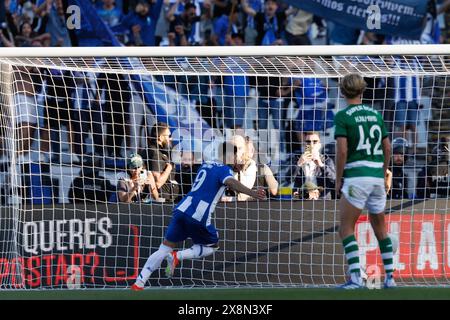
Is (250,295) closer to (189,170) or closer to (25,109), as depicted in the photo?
(189,170)

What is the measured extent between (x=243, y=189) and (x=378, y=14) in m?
5.79

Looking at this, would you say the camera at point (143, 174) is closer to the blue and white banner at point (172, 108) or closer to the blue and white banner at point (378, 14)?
the blue and white banner at point (172, 108)

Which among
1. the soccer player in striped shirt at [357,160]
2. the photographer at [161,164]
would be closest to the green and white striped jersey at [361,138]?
the soccer player in striped shirt at [357,160]

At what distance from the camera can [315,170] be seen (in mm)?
11852

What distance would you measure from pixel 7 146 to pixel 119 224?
1.56 m

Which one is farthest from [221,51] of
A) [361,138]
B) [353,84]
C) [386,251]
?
[386,251]

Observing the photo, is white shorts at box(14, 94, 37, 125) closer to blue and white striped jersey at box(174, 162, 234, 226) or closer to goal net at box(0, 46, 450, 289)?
goal net at box(0, 46, 450, 289)

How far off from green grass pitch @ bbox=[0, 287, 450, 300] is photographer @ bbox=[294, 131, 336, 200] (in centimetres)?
333

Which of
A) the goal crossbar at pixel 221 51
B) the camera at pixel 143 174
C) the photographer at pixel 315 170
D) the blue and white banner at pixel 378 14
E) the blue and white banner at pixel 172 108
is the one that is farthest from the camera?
the blue and white banner at pixel 378 14

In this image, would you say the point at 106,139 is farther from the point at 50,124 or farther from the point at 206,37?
the point at 206,37

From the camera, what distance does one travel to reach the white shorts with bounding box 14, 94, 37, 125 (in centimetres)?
1138

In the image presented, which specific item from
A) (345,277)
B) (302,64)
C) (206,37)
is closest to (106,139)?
(302,64)

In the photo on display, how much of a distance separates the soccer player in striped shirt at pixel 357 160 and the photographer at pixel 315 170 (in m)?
3.13

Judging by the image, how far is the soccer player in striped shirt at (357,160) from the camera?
27.5ft
